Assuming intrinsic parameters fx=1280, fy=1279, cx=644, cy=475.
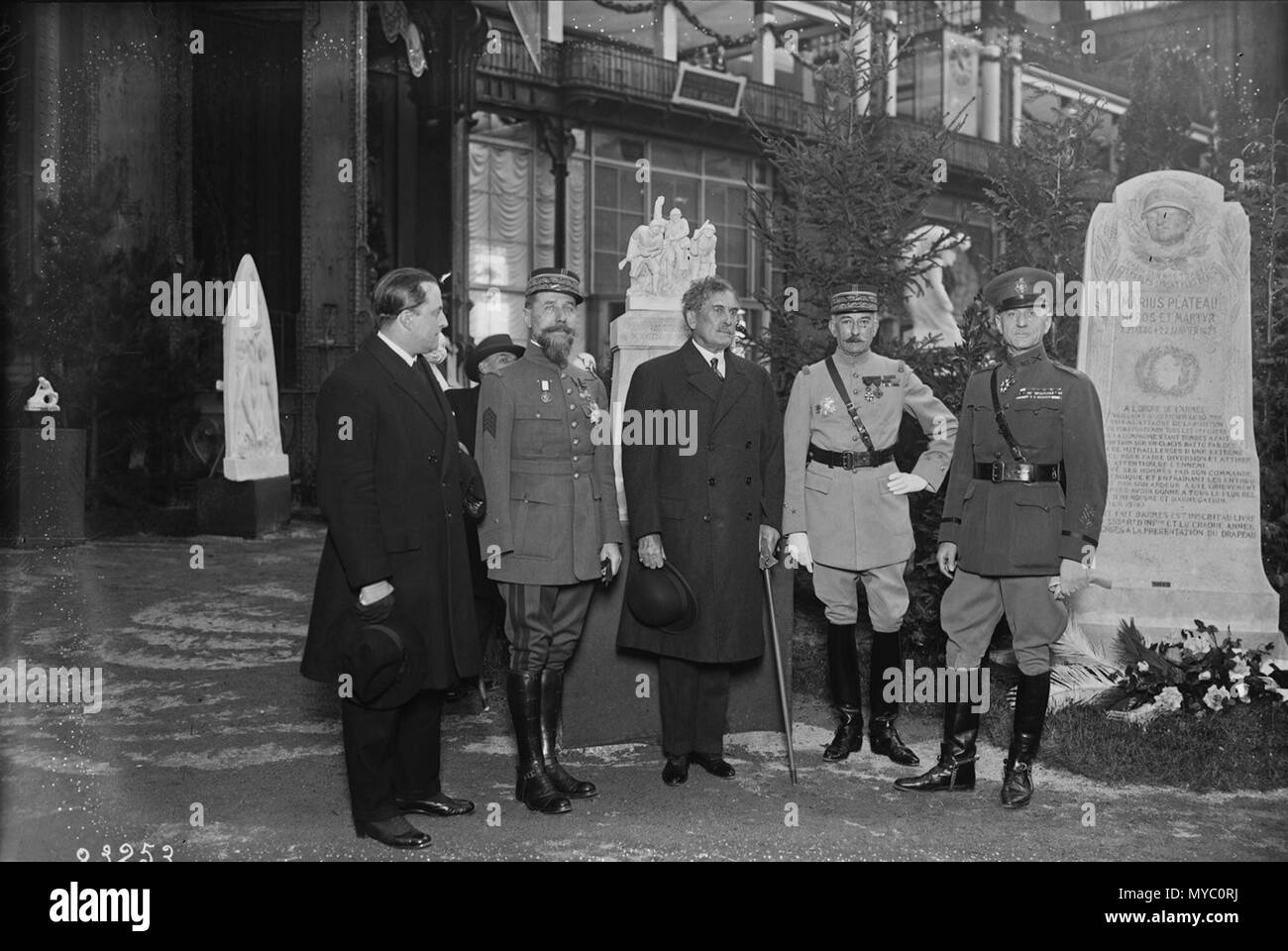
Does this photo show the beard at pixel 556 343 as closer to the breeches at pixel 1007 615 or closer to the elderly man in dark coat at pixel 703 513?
the elderly man in dark coat at pixel 703 513

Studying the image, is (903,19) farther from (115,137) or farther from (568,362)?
(568,362)

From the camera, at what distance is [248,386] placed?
13750 mm

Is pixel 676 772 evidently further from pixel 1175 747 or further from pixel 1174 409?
pixel 1174 409

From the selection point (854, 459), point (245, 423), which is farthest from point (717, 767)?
point (245, 423)

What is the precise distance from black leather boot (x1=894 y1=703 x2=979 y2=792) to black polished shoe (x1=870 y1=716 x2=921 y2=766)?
330 mm

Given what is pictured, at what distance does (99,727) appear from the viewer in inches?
245

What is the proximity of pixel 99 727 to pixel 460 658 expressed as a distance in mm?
2498

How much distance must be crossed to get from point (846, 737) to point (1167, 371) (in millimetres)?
2860

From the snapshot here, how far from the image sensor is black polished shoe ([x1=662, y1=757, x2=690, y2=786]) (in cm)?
549

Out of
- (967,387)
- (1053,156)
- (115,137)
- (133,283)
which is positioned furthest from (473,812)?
(115,137)

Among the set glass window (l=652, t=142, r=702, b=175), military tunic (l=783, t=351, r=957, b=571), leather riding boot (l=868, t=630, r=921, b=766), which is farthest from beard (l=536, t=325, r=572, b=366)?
glass window (l=652, t=142, r=702, b=175)

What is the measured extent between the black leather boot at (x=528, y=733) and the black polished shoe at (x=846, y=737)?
1.38 m

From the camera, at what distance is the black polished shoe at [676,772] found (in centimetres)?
549

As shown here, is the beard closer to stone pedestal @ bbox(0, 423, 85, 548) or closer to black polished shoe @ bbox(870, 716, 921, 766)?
black polished shoe @ bbox(870, 716, 921, 766)
